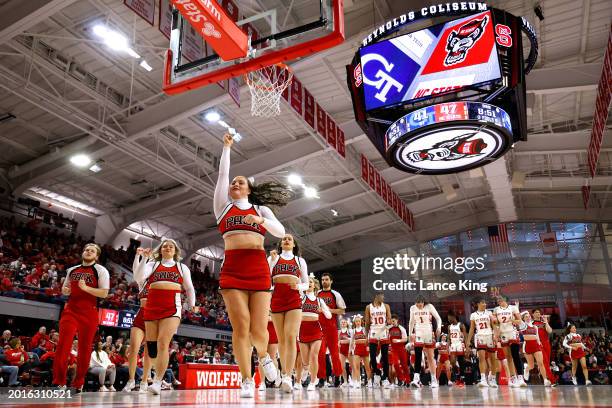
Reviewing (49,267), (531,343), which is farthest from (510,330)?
(49,267)

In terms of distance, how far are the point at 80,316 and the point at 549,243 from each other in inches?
1089

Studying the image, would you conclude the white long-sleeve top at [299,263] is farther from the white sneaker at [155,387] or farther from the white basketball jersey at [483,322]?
the white basketball jersey at [483,322]

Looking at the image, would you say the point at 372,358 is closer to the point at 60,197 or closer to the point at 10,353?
the point at 10,353

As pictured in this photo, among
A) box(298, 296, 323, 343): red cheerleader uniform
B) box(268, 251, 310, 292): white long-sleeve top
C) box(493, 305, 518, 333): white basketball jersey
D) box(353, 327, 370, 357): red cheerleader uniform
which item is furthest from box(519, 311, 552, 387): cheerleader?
box(268, 251, 310, 292): white long-sleeve top

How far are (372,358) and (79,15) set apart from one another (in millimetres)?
11054

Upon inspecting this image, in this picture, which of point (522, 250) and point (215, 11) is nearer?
point (215, 11)

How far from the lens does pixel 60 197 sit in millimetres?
23422

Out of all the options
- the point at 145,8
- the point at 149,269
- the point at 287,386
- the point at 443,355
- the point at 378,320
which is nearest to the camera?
the point at 287,386

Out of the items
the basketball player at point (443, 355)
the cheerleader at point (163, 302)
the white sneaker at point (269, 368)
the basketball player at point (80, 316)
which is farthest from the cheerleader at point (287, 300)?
the basketball player at point (443, 355)

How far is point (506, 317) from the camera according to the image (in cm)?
1026

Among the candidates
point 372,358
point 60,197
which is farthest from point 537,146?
point 60,197

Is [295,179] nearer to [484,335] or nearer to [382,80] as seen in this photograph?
[382,80]

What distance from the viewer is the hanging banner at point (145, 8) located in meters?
9.14

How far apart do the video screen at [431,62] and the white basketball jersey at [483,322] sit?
4889 millimetres
